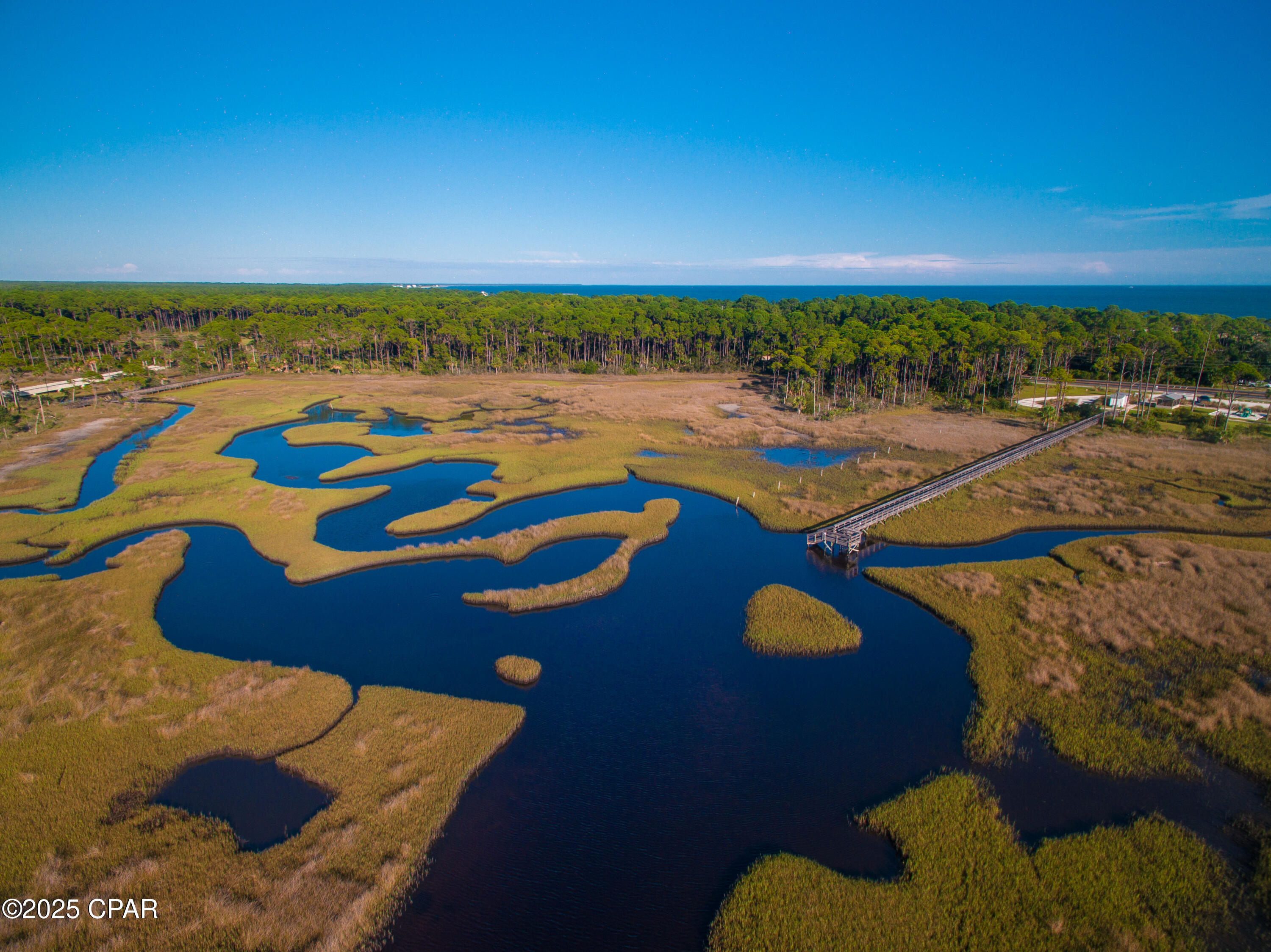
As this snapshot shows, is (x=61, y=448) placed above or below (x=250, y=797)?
above

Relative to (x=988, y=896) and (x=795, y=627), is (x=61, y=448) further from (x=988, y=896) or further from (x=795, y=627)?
(x=988, y=896)

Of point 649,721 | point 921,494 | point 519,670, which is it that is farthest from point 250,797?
point 921,494

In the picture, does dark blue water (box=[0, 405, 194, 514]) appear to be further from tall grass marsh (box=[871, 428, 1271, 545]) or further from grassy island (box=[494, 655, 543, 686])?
tall grass marsh (box=[871, 428, 1271, 545])

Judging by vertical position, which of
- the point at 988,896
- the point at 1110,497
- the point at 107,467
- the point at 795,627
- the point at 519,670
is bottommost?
the point at 988,896

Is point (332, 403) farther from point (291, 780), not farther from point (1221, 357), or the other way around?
point (1221, 357)

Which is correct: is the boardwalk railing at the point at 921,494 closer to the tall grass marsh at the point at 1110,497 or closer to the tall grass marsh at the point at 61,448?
the tall grass marsh at the point at 1110,497

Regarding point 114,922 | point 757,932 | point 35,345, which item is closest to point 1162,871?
point 757,932

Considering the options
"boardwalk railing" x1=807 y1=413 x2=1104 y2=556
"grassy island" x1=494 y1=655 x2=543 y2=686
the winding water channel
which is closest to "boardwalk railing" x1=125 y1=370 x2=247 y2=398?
the winding water channel

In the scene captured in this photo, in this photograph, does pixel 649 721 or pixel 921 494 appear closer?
pixel 649 721
